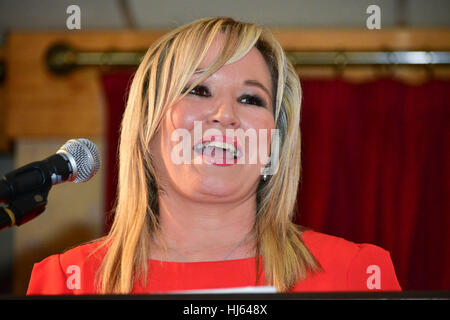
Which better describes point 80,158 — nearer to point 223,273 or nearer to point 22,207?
point 22,207

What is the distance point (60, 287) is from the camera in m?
0.96

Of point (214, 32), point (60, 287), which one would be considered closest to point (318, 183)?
point (214, 32)

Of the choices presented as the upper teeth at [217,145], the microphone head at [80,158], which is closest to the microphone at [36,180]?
the microphone head at [80,158]

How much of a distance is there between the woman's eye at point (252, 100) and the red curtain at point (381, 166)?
2.06ft

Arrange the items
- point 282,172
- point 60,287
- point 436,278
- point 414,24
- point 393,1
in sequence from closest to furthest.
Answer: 1. point 60,287
2. point 282,172
3. point 393,1
4. point 414,24
5. point 436,278

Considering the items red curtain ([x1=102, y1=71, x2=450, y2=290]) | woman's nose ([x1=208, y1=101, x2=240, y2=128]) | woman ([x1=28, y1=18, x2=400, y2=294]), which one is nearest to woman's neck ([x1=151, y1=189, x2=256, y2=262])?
woman ([x1=28, y1=18, x2=400, y2=294])

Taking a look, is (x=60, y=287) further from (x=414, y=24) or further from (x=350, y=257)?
(x=414, y=24)

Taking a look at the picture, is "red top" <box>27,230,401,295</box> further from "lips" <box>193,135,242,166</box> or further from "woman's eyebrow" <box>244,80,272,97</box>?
"woman's eyebrow" <box>244,80,272,97</box>

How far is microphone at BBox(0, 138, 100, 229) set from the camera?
2.15ft

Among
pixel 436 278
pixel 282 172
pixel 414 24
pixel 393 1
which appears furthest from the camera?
pixel 436 278

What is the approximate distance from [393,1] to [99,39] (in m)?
0.76

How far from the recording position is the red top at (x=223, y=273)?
95 cm

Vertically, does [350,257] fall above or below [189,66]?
below

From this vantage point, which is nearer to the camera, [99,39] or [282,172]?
[282,172]
